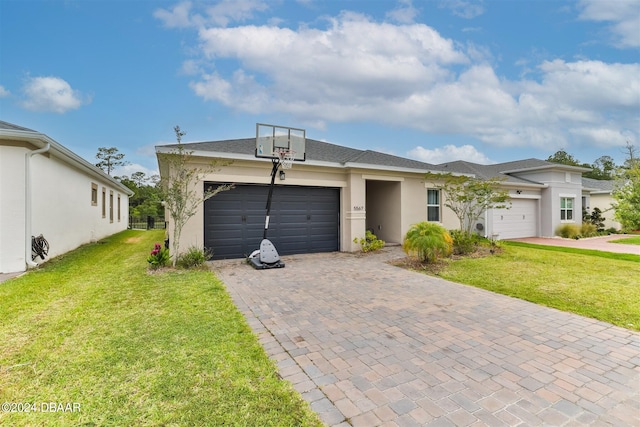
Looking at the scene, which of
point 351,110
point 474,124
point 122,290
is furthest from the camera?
point 474,124

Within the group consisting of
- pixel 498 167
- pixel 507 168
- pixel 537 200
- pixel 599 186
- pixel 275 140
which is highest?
pixel 498 167

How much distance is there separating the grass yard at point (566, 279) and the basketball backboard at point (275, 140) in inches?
212

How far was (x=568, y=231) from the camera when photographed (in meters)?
15.5

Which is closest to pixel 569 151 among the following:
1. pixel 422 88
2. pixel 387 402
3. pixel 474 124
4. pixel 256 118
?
pixel 474 124

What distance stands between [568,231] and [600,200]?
974 centimetres

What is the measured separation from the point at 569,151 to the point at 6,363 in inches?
2305

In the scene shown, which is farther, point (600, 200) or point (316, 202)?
point (600, 200)

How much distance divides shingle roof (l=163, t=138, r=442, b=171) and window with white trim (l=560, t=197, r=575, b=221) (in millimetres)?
9738

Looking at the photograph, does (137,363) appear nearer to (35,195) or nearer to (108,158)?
(35,195)

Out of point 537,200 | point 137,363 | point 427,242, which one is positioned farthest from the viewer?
point 537,200

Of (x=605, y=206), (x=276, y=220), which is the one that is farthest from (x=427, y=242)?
(x=605, y=206)

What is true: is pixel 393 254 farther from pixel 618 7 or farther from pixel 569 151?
pixel 569 151

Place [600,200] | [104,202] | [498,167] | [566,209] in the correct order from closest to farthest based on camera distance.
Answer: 1. [104,202]
2. [566,209]
3. [498,167]
4. [600,200]

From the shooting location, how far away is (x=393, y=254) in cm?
1007
